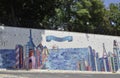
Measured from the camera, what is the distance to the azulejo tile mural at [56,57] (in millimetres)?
29344

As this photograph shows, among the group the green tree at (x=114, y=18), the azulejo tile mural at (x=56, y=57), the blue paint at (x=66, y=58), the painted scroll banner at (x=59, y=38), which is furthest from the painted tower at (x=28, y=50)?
the green tree at (x=114, y=18)

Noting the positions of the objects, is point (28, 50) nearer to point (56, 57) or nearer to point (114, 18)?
point (56, 57)

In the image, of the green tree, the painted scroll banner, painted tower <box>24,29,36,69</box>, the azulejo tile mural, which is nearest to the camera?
the azulejo tile mural

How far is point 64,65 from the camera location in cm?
3266

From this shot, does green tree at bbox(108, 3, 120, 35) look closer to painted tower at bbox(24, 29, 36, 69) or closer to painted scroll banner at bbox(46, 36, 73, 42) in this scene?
painted scroll banner at bbox(46, 36, 73, 42)

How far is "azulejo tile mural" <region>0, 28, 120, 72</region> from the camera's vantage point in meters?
29.3

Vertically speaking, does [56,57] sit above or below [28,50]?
below

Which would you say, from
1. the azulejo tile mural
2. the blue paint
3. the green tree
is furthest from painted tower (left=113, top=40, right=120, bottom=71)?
the green tree

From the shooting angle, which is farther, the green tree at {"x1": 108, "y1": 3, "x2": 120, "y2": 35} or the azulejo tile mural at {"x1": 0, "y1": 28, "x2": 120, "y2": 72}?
the green tree at {"x1": 108, "y1": 3, "x2": 120, "y2": 35}

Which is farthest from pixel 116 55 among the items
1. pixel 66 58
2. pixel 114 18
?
pixel 114 18

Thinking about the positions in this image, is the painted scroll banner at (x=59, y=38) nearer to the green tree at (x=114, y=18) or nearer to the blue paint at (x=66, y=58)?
the blue paint at (x=66, y=58)

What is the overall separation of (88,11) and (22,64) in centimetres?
1969

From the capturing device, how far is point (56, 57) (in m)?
32.2

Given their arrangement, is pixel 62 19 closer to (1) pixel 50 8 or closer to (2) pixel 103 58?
(1) pixel 50 8
